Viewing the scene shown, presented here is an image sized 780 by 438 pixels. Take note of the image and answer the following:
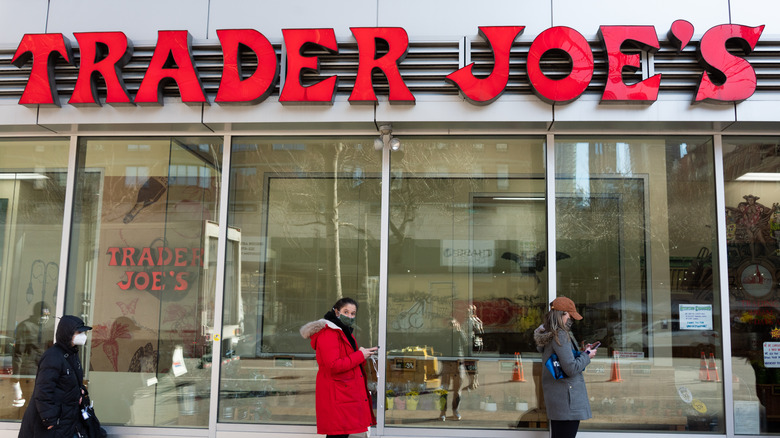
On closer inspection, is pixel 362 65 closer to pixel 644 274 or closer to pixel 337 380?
pixel 337 380

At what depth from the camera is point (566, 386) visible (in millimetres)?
Answer: 5516

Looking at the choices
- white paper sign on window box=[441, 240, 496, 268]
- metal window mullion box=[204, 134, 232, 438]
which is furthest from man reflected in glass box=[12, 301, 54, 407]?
white paper sign on window box=[441, 240, 496, 268]

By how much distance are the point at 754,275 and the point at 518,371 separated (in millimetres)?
2701

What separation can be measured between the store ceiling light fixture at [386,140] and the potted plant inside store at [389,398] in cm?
259

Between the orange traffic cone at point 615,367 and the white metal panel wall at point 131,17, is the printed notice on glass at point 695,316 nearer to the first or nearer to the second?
the orange traffic cone at point 615,367

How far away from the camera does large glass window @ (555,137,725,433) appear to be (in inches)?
258

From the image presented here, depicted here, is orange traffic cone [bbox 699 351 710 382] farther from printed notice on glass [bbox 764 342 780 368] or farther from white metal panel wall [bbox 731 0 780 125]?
white metal panel wall [bbox 731 0 780 125]

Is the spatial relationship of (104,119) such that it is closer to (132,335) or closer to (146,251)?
(146,251)

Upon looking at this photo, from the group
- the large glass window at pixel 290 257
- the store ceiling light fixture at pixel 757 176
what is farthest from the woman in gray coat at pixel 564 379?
the store ceiling light fixture at pixel 757 176

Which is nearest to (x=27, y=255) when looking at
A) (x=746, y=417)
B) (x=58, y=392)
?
(x=58, y=392)

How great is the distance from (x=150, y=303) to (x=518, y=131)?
4.57 metres

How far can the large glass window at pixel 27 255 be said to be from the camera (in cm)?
716

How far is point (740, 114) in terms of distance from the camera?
244 inches

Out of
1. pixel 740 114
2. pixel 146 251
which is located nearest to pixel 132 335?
pixel 146 251
